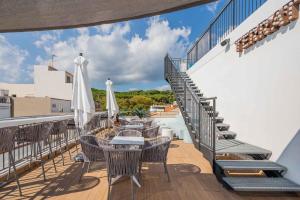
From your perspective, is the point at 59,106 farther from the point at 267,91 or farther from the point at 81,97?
the point at 267,91

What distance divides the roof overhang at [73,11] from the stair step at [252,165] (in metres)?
2.77

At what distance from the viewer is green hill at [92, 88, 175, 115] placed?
99.6ft

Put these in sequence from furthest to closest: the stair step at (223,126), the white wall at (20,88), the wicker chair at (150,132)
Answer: the white wall at (20,88) < the wicker chair at (150,132) < the stair step at (223,126)

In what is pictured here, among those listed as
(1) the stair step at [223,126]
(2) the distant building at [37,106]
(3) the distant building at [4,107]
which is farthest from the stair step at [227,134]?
(2) the distant building at [37,106]

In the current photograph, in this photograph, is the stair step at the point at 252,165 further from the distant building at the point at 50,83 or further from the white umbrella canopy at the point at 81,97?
the distant building at the point at 50,83

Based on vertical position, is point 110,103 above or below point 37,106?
above

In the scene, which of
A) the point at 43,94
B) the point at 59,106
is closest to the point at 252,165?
the point at 59,106

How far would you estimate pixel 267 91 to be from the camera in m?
4.99

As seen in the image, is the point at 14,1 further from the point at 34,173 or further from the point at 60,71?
the point at 60,71

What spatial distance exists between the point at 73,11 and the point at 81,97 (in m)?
2.61

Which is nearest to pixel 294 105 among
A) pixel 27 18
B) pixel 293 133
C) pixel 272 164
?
pixel 293 133

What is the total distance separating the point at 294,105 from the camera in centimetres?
411

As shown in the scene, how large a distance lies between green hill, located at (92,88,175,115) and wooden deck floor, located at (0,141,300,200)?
2230cm

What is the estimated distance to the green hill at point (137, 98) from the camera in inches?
1195
